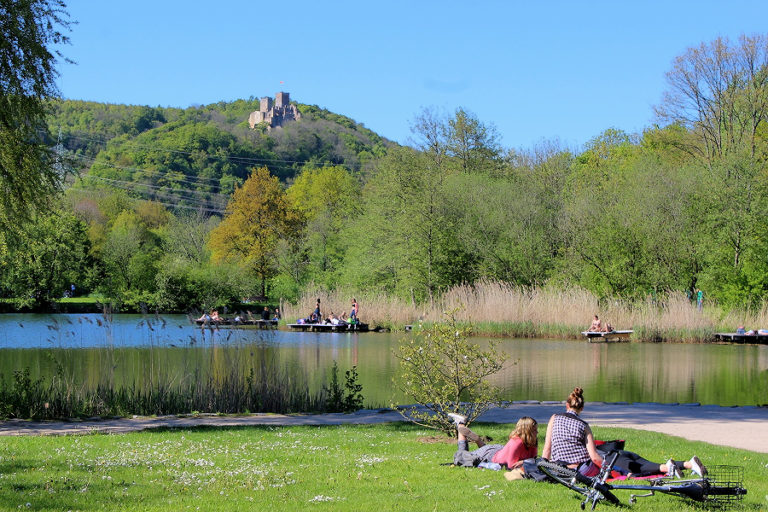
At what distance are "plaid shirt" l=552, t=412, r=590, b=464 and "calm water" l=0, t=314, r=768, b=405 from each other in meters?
4.76

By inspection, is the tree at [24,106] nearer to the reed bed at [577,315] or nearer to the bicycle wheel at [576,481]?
the bicycle wheel at [576,481]

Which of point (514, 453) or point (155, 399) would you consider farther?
point (155, 399)

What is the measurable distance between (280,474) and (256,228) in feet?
178

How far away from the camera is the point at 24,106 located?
14.2m

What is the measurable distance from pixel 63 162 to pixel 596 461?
39.9 feet

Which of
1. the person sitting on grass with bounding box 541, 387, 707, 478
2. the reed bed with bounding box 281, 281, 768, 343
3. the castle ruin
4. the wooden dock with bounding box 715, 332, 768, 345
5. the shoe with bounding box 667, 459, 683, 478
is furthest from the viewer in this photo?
the castle ruin

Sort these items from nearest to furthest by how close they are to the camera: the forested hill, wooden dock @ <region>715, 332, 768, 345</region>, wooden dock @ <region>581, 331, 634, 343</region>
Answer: wooden dock @ <region>715, 332, 768, 345</region>
wooden dock @ <region>581, 331, 634, 343</region>
the forested hill

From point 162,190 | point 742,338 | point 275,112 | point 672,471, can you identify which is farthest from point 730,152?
point 275,112

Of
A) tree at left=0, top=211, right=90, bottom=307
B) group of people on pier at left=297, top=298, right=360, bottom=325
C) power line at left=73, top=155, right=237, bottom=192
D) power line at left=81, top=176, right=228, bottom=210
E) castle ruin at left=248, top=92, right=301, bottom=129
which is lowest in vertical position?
group of people on pier at left=297, top=298, right=360, bottom=325

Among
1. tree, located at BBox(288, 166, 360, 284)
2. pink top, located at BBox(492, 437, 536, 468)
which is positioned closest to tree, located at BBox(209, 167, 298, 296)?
tree, located at BBox(288, 166, 360, 284)

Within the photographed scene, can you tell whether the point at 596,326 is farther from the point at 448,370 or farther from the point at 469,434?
the point at 469,434

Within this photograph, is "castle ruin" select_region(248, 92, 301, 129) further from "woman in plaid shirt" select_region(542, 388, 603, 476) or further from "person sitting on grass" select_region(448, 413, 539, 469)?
"woman in plaid shirt" select_region(542, 388, 603, 476)

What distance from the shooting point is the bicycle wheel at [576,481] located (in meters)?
6.42

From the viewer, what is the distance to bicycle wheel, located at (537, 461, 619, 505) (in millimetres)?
6422
